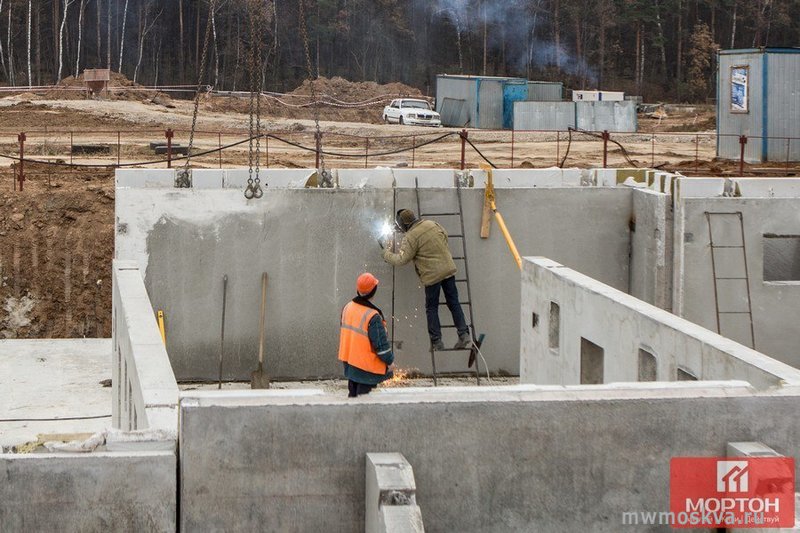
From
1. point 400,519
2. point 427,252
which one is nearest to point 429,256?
point 427,252

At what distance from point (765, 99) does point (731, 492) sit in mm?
23894

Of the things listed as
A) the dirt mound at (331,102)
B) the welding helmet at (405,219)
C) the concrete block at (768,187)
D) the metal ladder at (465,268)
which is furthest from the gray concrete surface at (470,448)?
the dirt mound at (331,102)

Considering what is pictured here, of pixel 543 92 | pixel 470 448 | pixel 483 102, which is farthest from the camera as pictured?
pixel 543 92

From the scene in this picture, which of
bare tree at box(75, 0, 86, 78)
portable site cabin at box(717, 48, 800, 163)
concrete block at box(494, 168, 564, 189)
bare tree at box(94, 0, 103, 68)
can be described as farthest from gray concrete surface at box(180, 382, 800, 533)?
bare tree at box(94, 0, 103, 68)

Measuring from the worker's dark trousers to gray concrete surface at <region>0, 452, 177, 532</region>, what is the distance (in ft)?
29.3

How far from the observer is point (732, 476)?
24.4ft

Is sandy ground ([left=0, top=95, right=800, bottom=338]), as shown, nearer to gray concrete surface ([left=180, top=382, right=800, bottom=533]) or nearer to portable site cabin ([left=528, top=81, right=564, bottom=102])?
portable site cabin ([left=528, top=81, right=564, bottom=102])

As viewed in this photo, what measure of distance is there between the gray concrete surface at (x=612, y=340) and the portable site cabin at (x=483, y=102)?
33.4 metres

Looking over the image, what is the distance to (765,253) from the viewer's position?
16375 mm

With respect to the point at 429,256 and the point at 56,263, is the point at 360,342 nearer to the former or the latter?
the point at 429,256

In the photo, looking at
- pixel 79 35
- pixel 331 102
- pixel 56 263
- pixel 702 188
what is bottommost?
pixel 56 263

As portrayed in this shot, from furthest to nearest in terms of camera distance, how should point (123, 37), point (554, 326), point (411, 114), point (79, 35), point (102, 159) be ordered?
point (123, 37)
point (79, 35)
point (411, 114)
point (102, 159)
point (554, 326)

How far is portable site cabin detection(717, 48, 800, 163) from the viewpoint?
29656mm

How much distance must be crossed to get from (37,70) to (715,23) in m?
37.3
